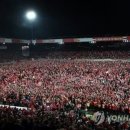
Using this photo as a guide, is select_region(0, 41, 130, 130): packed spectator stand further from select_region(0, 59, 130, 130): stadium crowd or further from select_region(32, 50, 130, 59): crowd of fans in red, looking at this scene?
select_region(32, 50, 130, 59): crowd of fans in red

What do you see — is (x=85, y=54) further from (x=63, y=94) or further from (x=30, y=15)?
(x=63, y=94)

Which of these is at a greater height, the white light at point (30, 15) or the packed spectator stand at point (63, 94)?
the white light at point (30, 15)

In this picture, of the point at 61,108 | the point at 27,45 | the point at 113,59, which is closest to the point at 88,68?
the point at 113,59

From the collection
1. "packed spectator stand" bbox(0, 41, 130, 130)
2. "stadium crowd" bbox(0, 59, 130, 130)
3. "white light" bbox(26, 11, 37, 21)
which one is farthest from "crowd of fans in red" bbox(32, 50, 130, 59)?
"stadium crowd" bbox(0, 59, 130, 130)

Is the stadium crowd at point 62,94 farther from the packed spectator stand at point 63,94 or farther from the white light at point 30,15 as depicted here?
the white light at point 30,15

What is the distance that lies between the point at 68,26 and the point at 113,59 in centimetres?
1130

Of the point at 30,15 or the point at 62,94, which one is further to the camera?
the point at 30,15

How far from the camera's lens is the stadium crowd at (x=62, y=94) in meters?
11.0

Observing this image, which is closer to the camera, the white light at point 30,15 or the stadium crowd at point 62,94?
the stadium crowd at point 62,94

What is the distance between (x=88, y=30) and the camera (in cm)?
4044

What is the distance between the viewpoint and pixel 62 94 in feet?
60.7

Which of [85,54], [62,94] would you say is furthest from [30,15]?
[62,94]

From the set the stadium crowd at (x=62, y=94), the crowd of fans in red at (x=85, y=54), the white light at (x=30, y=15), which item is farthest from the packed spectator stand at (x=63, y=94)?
the white light at (x=30, y=15)

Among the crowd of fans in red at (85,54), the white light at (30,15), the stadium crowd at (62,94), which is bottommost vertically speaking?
the stadium crowd at (62,94)
